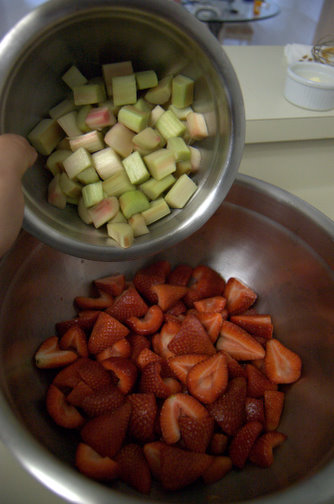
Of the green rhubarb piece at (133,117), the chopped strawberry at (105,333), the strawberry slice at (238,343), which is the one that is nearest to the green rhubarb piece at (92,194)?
the green rhubarb piece at (133,117)

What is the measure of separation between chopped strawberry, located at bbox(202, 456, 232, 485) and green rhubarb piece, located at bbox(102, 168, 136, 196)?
0.47 meters

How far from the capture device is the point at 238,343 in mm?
840

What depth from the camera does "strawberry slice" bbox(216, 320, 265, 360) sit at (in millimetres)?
828

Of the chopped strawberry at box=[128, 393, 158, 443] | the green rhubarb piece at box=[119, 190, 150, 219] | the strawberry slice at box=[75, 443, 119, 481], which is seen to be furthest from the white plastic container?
the strawberry slice at box=[75, 443, 119, 481]

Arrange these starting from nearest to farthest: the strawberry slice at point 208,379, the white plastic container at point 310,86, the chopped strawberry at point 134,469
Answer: the chopped strawberry at point 134,469, the strawberry slice at point 208,379, the white plastic container at point 310,86

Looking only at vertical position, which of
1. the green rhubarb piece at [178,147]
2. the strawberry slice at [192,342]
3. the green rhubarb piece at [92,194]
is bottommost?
the strawberry slice at [192,342]

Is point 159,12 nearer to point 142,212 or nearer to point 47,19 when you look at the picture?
point 47,19

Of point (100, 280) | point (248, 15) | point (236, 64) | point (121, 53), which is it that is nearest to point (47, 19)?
point (121, 53)

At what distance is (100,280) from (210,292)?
0.25 meters

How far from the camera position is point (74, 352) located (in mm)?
806

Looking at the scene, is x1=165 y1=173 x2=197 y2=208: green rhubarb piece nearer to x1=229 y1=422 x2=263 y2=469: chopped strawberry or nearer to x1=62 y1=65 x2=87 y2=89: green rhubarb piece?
x1=62 y1=65 x2=87 y2=89: green rhubarb piece

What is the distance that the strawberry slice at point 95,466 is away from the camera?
60 cm

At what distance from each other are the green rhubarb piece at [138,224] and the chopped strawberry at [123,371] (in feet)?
0.81

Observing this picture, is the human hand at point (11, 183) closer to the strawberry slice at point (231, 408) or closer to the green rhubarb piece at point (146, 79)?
the green rhubarb piece at point (146, 79)
